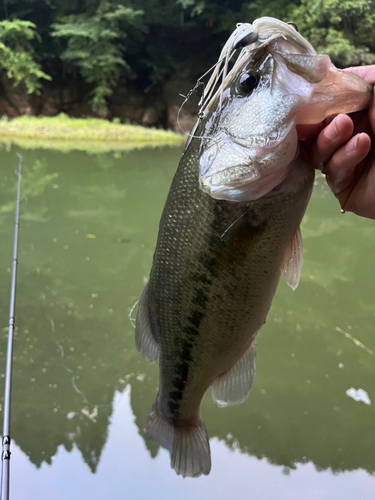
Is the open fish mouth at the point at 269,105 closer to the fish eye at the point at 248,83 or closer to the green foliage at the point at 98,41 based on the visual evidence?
the fish eye at the point at 248,83

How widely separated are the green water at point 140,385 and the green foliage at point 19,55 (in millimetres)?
11666

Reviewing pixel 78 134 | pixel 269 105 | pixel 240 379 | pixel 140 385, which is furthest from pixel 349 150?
pixel 78 134

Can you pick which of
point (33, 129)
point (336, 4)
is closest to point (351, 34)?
point (336, 4)

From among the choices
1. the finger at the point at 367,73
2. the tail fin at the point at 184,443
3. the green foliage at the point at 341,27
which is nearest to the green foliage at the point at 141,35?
the green foliage at the point at 341,27

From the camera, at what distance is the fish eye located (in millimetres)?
825

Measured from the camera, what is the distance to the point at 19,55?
44.0 ft

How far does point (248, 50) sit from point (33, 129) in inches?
485

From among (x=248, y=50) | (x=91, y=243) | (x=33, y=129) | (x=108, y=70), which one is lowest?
(x=33, y=129)

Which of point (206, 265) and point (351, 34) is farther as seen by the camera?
point (351, 34)

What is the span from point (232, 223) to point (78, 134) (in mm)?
11936

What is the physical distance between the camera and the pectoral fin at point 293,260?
3.14ft

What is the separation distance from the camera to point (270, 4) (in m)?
13.0

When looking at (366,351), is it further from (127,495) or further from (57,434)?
(57,434)

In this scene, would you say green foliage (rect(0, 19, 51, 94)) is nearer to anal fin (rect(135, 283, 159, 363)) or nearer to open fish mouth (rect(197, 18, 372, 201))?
anal fin (rect(135, 283, 159, 363))
